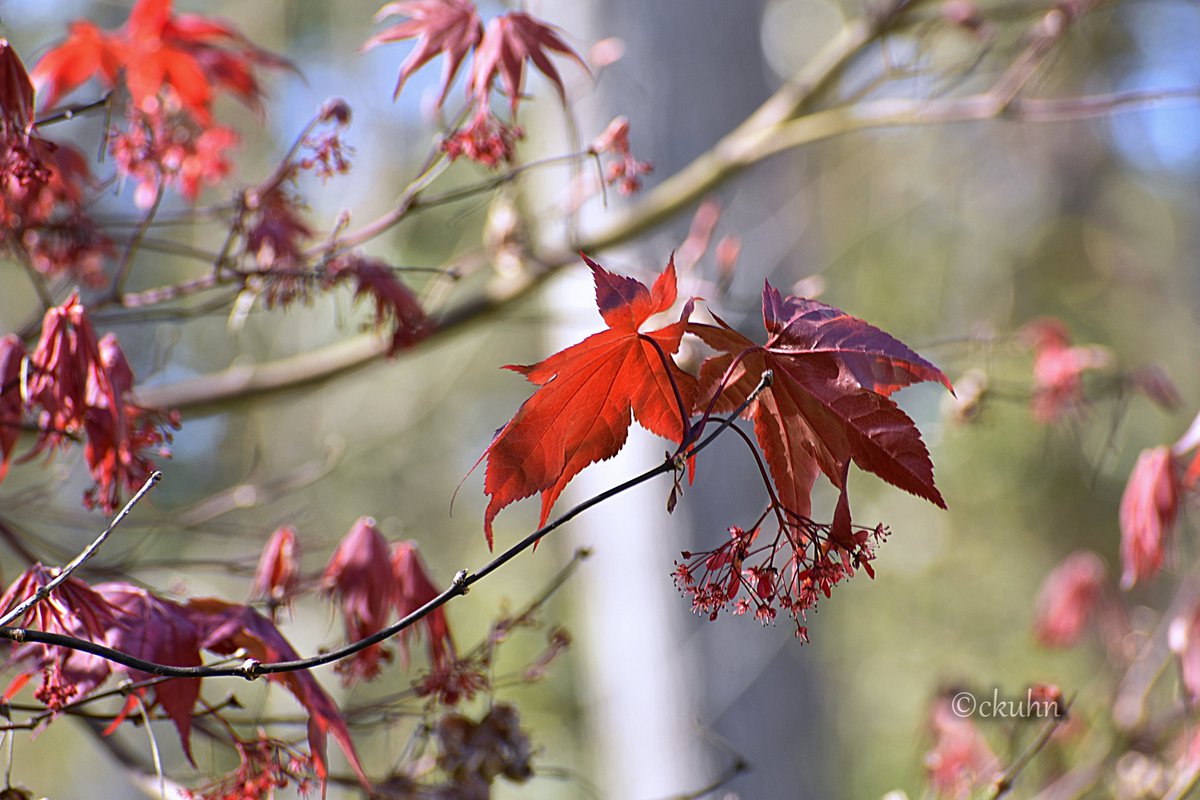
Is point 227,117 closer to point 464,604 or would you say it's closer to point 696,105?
point 464,604

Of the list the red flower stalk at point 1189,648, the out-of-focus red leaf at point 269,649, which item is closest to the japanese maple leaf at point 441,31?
the out-of-focus red leaf at point 269,649

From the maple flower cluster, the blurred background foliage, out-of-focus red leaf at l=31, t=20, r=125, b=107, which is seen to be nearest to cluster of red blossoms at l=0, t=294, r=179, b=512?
the maple flower cluster

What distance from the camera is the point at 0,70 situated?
29.2 inches

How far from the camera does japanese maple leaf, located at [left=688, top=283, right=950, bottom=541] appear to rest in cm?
61

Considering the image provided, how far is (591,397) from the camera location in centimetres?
66

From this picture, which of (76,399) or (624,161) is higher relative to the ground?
(624,161)

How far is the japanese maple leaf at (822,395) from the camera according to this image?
61cm

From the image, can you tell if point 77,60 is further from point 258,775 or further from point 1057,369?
point 1057,369

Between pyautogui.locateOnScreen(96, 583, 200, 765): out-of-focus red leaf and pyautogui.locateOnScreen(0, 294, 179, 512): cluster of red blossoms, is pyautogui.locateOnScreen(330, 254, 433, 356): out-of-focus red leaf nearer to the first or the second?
pyautogui.locateOnScreen(0, 294, 179, 512): cluster of red blossoms

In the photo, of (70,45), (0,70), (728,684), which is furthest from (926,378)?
(728,684)

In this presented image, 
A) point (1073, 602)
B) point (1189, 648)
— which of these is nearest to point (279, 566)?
point (1189, 648)

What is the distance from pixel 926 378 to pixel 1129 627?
1.53 meters

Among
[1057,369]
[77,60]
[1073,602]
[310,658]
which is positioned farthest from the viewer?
[1073,602]

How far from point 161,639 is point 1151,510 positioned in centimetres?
103
